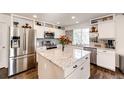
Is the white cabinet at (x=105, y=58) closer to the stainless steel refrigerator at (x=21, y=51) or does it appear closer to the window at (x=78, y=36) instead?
the window at (x=78, y=36)

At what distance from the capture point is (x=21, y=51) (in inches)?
100.0

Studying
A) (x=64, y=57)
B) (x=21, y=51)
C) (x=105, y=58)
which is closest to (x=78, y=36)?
(x=64, y=57)

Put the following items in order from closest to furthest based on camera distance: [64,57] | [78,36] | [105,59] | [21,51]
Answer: [64,57]
[78,36]
[21,51]
[105,59]

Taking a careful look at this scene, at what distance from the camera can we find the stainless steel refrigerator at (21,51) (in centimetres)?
232

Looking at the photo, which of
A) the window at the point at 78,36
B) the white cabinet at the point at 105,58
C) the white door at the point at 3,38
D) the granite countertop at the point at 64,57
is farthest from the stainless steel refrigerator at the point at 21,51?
the white cabinet at the point at 105,58

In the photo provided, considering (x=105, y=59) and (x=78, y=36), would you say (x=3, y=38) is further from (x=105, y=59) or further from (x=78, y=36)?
(x=105, y=59)

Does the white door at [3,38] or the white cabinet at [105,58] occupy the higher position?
the white door at [3,38]

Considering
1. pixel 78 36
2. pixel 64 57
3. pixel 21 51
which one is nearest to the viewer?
pixel 64 57

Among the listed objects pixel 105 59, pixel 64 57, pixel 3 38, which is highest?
pixel 3 38

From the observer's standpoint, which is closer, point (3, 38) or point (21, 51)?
point (3, 38)

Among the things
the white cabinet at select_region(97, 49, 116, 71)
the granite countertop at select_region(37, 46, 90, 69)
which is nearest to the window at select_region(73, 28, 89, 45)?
the granite countertop at select_region(37, 46, 90, 69)

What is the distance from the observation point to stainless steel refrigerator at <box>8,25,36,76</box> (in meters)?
2.32
